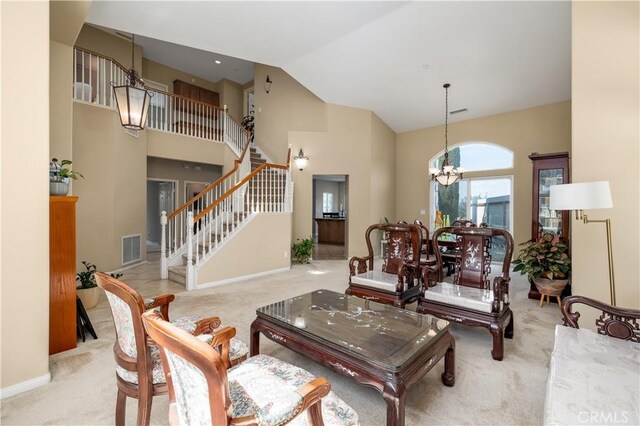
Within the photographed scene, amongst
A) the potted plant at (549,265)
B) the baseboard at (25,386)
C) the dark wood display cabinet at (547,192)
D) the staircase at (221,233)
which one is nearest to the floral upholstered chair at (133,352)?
the baseboard at (25,386)

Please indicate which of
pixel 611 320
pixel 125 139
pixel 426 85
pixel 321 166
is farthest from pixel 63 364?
pixel 426 85

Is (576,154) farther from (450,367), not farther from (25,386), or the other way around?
(25,386)

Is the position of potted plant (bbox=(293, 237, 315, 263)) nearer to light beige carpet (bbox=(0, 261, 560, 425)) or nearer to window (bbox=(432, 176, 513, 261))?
Result: light beige carpet (bbox=(0, 261, 560, 425))

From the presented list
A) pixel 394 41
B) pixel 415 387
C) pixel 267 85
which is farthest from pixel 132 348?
pixel 267 85

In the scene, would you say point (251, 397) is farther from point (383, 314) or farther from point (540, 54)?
point (540, 54)

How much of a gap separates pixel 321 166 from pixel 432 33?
3.81 metres

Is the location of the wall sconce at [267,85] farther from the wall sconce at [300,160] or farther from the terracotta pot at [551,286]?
the terracotta pot at [551,286]

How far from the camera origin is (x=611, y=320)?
1.91 meters

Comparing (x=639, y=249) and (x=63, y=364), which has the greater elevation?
(x=639, y=249)

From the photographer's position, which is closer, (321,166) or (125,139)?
(125,139)

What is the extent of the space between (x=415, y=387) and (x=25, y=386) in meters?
2.86

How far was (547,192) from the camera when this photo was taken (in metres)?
4.53

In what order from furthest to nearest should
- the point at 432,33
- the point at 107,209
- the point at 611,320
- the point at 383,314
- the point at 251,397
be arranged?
the point at 107,209 < the point at 432,33 < the point at 383,314 < the point at 611,320 < the point at 251,397

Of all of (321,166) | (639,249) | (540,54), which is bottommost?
(639,249)
